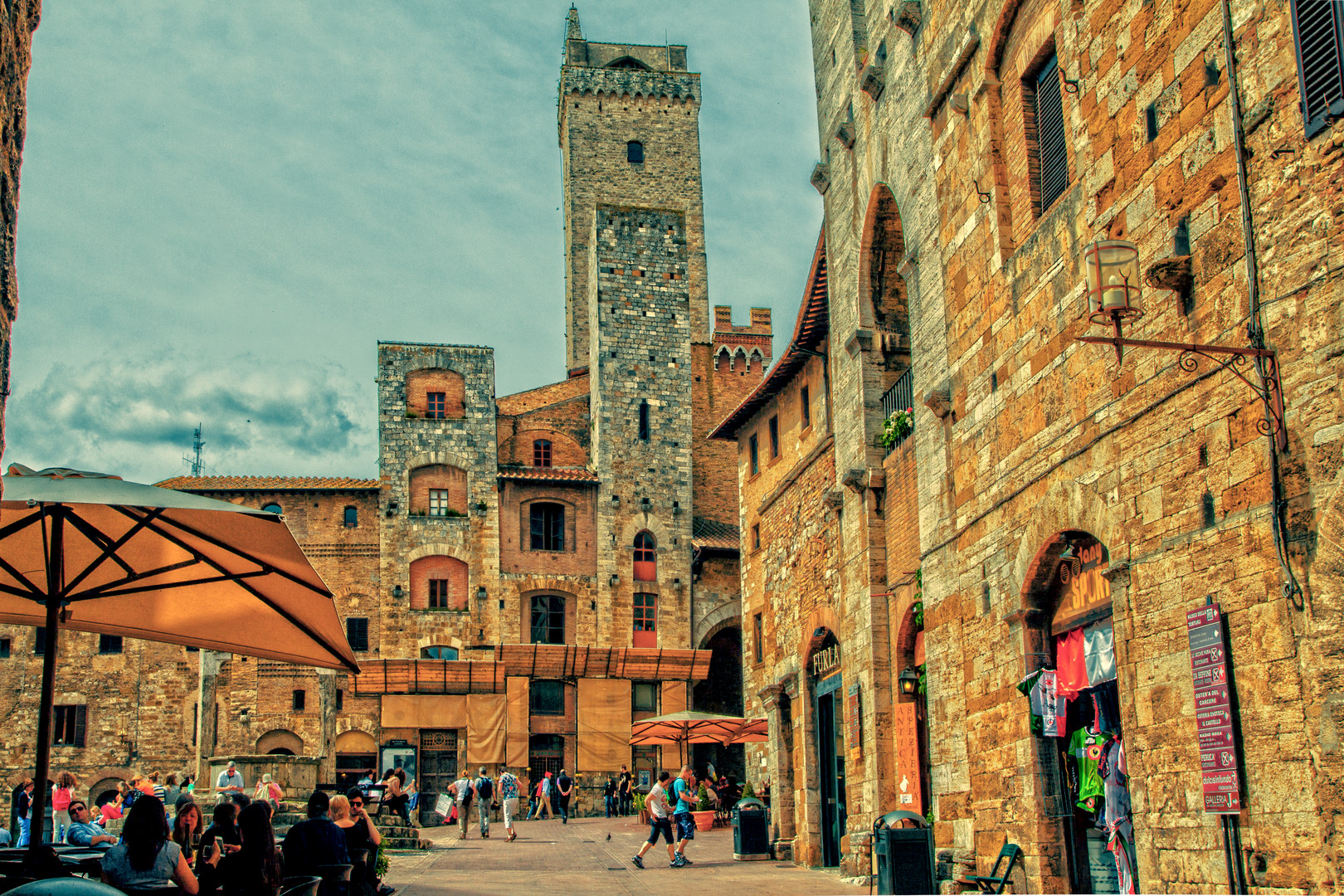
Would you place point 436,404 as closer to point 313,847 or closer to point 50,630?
point 313,847

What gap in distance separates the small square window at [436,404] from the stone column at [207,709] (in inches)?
389

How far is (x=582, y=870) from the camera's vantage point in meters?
17.7

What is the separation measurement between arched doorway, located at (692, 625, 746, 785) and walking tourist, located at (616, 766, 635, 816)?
581cm

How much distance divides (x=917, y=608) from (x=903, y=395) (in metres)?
2.66

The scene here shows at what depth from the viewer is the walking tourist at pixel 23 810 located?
14.9 m

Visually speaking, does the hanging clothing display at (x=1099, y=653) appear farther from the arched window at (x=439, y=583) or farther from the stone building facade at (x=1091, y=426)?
the arched window at (x=439, y=583)

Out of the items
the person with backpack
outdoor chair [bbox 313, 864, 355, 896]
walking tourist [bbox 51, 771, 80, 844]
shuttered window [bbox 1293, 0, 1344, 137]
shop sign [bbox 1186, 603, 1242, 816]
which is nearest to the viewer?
shuttered window [bbox 1293, 0, 1344, 137]

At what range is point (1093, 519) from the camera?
9523mm

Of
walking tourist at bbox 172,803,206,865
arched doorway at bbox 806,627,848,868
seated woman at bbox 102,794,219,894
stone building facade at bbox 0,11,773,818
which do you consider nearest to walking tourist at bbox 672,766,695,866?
arched doorway at bbox 806,627,848,868

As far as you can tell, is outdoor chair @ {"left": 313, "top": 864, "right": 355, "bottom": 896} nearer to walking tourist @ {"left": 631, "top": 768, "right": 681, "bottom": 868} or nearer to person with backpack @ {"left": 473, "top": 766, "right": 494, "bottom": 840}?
walking tourist @ {"left": 631, "top": 768, "right": 681, "bottom": 868}

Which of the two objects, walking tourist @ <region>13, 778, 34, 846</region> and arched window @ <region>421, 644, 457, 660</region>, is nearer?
walking tourist @ <region>13, 778, 34, 846</region>

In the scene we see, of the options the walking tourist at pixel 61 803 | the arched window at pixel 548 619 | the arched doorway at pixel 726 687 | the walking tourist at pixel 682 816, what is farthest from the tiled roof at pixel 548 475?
the walking tourist at pixel 61 803

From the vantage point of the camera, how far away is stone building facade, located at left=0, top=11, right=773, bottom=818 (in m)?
37.7

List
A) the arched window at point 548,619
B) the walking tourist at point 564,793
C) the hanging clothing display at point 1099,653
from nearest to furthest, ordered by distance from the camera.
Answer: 1. the hanging clothing display at point 1099,653
2. the walking tourist at point 564,793
3. the arched window at point 548,619
